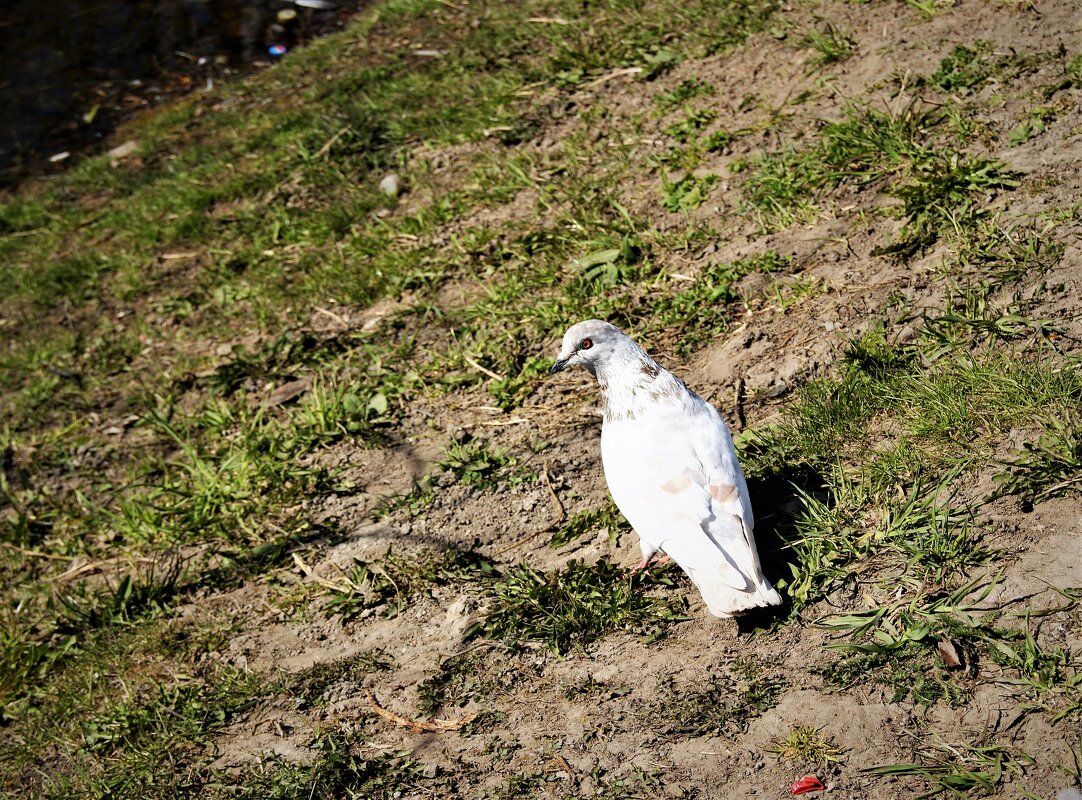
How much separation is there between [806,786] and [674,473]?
3.34 ft

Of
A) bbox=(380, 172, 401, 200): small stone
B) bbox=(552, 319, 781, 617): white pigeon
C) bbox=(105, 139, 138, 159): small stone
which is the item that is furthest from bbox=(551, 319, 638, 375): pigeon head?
bbox=(105, 139, 138, 159): small stone

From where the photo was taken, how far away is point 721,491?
310 centimetres

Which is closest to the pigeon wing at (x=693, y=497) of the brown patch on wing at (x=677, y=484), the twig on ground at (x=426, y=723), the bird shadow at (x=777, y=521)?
the brown patch on wing at (x=677, y=484)

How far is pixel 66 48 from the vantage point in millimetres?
9859

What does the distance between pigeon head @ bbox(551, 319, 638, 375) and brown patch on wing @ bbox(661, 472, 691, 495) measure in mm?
566

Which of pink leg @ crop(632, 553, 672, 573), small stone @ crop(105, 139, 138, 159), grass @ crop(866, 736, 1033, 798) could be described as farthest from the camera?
small stone @ crop(105, 139, 138, 159)

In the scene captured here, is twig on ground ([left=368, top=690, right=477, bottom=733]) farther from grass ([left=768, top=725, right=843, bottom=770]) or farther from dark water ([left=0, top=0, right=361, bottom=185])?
dark water ([left=0, top=0, right=361, bottom=185])

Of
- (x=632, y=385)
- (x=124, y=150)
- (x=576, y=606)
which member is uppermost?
(x=632, y=385)

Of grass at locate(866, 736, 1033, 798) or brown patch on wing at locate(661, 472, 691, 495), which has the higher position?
brown patch on wing at locate(661, 472, 691, 495)

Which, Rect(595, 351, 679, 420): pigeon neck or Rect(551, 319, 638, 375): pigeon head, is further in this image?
Rect(551, 319, 638, 375): pigeon head

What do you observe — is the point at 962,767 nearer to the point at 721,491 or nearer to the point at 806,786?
the point at 806,786

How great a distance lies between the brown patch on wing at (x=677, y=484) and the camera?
3.11 meters

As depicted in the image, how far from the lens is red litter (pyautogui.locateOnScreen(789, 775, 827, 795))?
254 centimetres

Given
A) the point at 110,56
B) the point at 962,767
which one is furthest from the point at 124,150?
the point at 962,767
